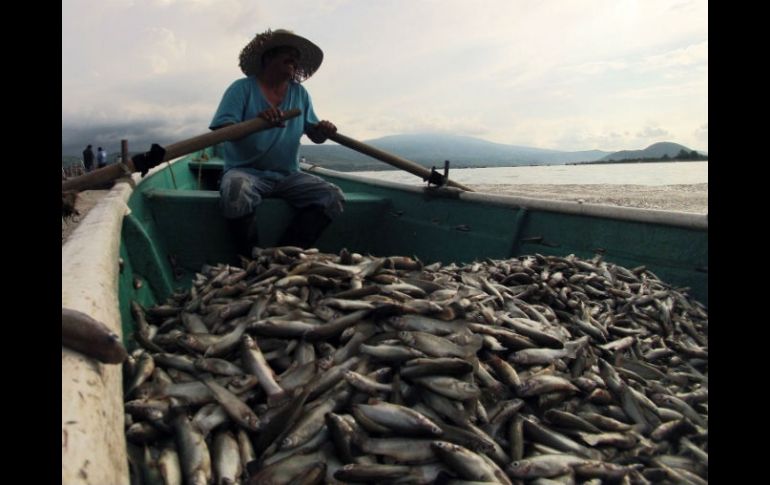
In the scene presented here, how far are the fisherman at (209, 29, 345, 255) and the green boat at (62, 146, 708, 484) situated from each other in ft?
0.89

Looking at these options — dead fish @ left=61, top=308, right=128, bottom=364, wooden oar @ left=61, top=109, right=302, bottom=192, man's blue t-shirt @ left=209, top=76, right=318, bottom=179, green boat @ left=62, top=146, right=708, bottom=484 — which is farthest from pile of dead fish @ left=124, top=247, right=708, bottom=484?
man's blue t-shirt @ left=209, top=76, right=318, bottom=179

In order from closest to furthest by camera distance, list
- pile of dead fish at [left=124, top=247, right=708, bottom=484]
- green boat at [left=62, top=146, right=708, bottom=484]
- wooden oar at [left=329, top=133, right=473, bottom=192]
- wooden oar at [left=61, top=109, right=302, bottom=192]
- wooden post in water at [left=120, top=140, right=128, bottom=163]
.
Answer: pile of dead fish at [left=124, top=247, right=708, bottom=484] < green boat at [left=62, top=146, right=708, bottom=484] < wooden oar at [left=61, top=109, right=302, bottom=192] < wooden oar at [left=329, top=133, right=473, bottom=192] < wooden post in water at [left=120, top=140, right=128, bottom=163]

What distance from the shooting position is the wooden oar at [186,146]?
5.03 metres

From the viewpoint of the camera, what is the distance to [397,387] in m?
2.61

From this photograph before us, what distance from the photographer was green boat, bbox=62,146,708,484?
3109 mm

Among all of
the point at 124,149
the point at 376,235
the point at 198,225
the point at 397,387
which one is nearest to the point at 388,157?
the point at 376,235

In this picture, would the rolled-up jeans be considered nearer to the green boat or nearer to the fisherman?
the fisherman

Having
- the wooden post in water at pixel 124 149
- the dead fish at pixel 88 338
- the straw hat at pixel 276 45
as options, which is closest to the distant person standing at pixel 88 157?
the wooden post in water at pixel 124 149

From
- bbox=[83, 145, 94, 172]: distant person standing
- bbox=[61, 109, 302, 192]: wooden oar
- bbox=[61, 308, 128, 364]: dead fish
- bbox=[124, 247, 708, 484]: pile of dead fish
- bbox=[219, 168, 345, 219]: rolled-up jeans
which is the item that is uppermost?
bbox=[83, 145, 94, 172]: distant person standing

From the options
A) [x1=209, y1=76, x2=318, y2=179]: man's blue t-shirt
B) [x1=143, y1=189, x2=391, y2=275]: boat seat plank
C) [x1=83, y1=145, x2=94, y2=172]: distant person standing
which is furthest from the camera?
[x1=83, y1=145, x2=94, y2=172]: distant person standing

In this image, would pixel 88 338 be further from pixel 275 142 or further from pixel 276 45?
pixel 276 45

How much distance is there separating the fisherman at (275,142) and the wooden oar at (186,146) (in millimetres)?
145
